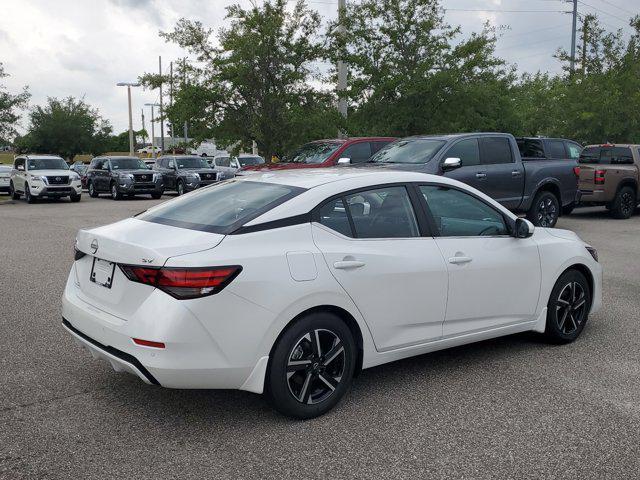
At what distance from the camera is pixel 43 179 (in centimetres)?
2355

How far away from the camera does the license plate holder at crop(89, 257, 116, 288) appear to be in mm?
4113

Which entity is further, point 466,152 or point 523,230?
point 466,152

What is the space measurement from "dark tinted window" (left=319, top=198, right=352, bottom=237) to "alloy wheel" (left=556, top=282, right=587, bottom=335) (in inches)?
87.9

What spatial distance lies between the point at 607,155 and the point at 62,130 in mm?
43796

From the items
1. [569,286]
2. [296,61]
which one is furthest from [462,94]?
[569,286]

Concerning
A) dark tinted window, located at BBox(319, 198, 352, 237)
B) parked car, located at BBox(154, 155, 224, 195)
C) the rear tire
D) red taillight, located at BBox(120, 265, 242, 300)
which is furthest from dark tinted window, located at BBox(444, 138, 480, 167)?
the rear tire

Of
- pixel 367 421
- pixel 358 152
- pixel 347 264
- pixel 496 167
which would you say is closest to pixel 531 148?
pixel 496 167

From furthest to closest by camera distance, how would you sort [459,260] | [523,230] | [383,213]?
[523,230], [459,260], [383,213]

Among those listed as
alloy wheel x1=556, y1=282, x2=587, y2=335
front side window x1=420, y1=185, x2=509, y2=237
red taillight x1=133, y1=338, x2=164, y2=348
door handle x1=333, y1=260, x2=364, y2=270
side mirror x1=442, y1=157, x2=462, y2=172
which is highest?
side mirror x1=442, y1=157, x2=462, y2=172

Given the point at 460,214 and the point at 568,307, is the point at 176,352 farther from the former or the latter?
the point at 568,307

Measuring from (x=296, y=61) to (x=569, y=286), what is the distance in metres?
17.5

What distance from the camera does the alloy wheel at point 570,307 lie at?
5699 millimetres

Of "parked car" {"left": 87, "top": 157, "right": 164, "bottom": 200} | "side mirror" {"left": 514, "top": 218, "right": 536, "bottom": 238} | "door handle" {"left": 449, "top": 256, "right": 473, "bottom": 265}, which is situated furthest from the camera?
"parked car" {"left": 87, "top": 157, "right": 164, "bottom": 200}

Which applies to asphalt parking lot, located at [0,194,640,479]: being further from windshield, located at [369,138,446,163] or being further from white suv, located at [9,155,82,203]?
white suv, located at [9,155,82,203]
